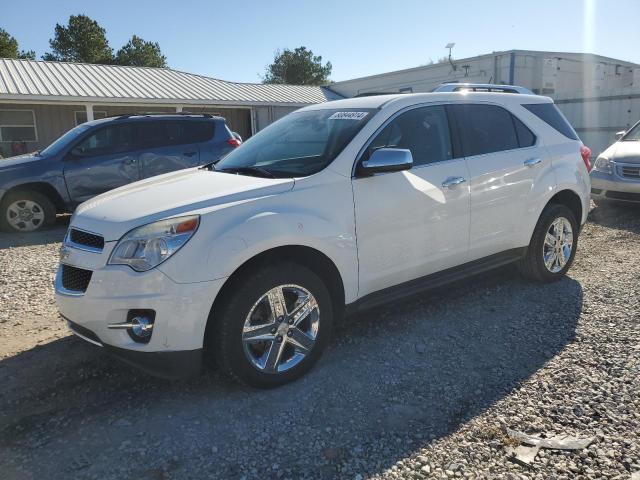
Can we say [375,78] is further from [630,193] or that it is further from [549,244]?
[549,244]

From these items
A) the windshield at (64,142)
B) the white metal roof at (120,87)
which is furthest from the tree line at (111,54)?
the windshield at (64,142)

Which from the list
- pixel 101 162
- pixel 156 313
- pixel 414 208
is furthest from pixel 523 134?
pixel 101 162

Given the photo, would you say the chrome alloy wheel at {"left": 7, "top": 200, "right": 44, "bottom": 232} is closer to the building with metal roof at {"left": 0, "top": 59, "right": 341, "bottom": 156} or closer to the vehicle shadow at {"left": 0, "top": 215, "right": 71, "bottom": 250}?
the vehicle shadow at {"left": 0, "top": 215, "right": 71, "bottom": 250}

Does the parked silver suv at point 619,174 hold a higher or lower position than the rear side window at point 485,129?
lower

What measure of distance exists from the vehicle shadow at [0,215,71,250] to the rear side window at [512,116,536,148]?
6.45 m

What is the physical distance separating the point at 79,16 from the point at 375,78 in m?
38.2

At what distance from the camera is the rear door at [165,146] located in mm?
8656

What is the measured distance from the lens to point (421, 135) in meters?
3.91

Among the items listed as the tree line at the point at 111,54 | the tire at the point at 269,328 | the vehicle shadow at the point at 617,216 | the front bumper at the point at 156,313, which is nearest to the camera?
the front bumper at the point at 156,313

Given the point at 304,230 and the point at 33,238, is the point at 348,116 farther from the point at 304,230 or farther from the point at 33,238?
the point at 33,238

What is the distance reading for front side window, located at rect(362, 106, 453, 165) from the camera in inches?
146

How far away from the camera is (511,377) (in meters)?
3.27

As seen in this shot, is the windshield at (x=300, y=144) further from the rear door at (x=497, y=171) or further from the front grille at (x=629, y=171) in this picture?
the front grille at (x=629, y=171)

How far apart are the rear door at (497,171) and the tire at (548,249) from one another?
0.98 ft
